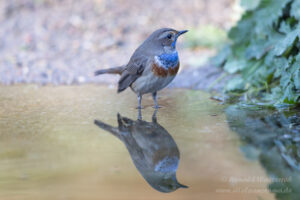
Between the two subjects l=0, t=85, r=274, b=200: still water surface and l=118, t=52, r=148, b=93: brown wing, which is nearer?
l=0, t=85, r=274, b=200: still water surface

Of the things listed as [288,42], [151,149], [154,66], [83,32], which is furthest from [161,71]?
[83,32]

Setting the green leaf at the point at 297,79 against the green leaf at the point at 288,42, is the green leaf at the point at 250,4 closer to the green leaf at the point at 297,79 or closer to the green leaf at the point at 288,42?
the green leaf at the point at 288,42

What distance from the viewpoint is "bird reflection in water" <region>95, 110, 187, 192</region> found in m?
2.93

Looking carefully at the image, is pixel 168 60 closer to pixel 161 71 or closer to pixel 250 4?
pixel 161 71

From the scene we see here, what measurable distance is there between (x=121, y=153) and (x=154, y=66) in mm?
1797

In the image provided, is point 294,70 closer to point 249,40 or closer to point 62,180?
point 249,40

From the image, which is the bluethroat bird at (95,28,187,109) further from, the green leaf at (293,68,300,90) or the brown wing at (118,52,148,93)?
the green leaf at (293,68,300,90)

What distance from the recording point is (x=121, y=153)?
3.42m

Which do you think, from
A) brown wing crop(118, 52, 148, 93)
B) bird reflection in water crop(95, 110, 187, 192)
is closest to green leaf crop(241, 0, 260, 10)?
brown wing crop(118, 52, 148, 93)

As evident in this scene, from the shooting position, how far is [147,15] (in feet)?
29.6

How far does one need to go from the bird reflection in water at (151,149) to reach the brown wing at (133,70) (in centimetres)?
74

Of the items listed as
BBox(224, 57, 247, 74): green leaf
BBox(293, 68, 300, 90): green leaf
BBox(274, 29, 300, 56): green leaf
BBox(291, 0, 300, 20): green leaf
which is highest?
BBox(291, 0, 300, 20): green leaf

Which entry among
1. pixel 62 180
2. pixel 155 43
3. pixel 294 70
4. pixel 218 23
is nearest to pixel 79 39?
pixel 218 23

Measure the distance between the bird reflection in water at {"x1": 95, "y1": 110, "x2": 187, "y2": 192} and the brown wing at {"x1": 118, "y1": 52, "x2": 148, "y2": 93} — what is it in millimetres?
745
